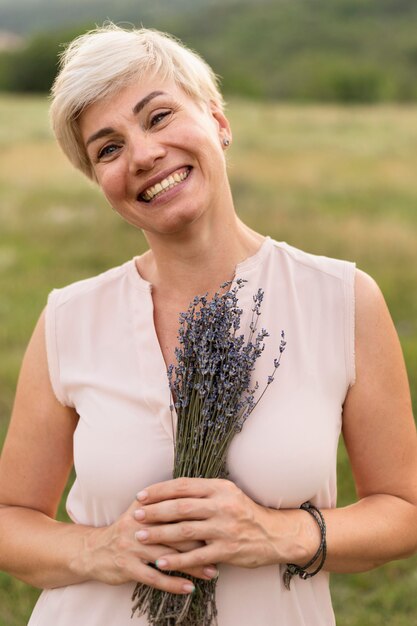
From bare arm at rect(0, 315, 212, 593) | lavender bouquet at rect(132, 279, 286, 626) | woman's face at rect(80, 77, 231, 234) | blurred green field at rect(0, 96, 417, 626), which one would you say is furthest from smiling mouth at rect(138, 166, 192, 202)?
blurred green field at rect(0, 96, 417, 626)

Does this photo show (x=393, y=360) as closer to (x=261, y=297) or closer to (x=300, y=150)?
(x=261, y=297)

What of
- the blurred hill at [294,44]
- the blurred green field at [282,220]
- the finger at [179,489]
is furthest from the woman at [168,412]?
the blurred hill at [294,44]

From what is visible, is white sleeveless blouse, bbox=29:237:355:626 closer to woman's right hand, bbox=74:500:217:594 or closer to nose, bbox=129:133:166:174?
woman's right hand, bbox=74:500:217:594

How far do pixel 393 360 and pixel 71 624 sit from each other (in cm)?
107

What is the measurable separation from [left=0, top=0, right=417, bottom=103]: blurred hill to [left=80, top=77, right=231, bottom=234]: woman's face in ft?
99.3

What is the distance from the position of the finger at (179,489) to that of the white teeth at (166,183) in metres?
0.69

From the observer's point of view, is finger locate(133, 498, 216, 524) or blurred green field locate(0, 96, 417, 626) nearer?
finger locate(133, 498, 216, 524)

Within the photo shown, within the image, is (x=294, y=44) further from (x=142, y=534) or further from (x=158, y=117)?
(x=142, y=534)

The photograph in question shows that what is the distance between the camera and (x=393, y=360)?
6.82ft

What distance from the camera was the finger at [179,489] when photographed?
74.4 inches

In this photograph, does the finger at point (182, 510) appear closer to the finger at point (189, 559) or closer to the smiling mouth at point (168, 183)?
the finger at point (189, 559)

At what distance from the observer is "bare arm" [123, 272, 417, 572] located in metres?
1.87

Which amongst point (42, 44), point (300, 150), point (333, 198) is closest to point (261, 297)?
point (333, 198)

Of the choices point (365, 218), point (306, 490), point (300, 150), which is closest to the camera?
point (306, 490)
